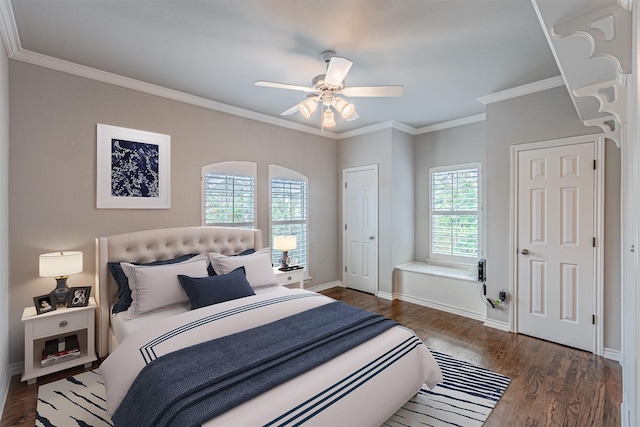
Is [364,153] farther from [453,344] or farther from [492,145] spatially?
[453,344]

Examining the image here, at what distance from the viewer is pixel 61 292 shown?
2535 millimetres

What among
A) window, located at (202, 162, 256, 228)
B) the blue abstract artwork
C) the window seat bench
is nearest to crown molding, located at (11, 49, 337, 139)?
the blue abstract artwork

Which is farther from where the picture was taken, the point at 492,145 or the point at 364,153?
the point at 364,153

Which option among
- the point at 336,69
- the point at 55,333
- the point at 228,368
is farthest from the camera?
the point at 55,333

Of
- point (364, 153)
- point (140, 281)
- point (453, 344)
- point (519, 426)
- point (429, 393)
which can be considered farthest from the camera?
point (364, 153)

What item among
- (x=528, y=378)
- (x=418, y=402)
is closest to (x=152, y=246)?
(x=418, y=402)

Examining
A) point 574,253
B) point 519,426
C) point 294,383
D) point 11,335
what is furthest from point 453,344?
point 11,335

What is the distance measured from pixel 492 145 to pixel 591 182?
996 mm

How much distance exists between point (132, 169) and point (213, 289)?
5.23 feet

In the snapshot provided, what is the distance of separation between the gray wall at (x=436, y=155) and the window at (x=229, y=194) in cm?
269

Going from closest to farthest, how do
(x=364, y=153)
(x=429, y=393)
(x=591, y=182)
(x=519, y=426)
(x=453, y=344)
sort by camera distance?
1. (x=519, y=426)
2. (x=429, y=393)
3. (x=591, y=182)
4. (x=453, y=344)
5. (x=364, y=153)

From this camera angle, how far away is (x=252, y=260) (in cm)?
320

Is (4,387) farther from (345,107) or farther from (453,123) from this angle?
(453,123)

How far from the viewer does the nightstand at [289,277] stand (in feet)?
12.1
